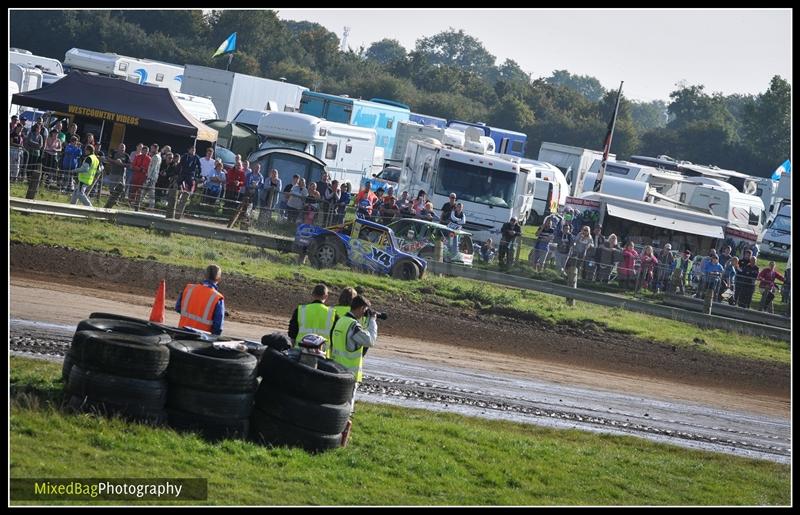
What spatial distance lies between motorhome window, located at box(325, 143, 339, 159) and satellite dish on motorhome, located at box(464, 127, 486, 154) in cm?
446

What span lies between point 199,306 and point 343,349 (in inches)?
66.4

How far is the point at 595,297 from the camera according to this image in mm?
24812

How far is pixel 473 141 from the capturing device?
1524 inches

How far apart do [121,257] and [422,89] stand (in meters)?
70.0

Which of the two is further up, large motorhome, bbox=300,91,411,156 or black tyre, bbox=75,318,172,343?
large motorhome, bbox=300,91,411,156

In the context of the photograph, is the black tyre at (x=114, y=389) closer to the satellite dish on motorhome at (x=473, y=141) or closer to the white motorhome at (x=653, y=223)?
the white motorhome at (x=653, y=223)

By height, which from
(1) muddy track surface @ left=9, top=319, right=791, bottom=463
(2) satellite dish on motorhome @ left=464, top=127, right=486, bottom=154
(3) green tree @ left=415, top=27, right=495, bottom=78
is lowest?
(1) muddy track surface @ left=9, top=319, right=791, bottom=463

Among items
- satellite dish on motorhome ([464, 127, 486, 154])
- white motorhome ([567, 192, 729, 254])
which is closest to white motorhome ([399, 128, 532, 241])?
white motorhome ([567, 192, 729, 254])

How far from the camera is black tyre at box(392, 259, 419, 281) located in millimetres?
23844

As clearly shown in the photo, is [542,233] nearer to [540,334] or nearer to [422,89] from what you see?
[540,334]

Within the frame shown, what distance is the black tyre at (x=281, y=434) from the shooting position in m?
10.7

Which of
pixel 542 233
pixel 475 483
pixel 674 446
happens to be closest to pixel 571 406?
pixel 674 446

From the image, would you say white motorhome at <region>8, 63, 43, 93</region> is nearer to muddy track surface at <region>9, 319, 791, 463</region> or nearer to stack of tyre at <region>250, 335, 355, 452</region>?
muddy track surface at <region>9, 319, 791, 463</region>
